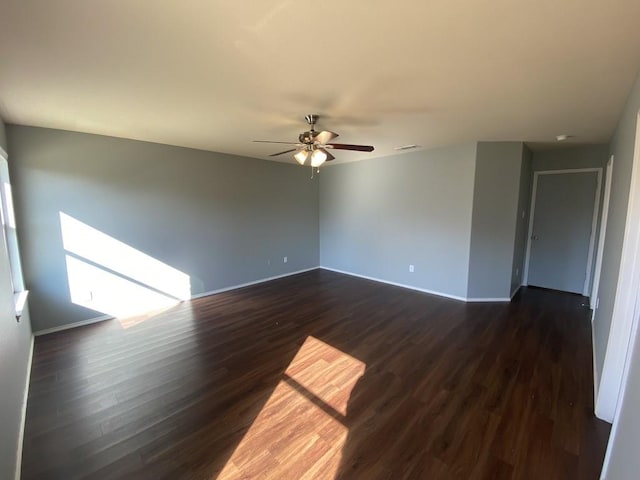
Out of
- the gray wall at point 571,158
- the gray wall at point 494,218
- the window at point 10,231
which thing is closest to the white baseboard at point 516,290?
the gray wall at point 494,218

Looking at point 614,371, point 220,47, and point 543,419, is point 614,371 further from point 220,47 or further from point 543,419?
point 220,47

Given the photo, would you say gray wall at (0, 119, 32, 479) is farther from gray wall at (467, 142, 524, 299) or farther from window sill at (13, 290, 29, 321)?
gray wall at (467, 142, 524, 299)

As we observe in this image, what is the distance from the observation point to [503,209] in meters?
3.91

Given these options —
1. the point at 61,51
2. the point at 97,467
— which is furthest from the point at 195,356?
the point at 61,51

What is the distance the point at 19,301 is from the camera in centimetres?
252

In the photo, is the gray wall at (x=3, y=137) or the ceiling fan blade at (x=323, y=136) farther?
the gray wall at (x=3, y=137)

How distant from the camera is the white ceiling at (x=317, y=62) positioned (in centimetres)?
126

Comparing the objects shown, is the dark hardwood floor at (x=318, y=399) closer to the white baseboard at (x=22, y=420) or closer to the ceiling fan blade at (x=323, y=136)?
the white baseboard at (x=22, y=420)

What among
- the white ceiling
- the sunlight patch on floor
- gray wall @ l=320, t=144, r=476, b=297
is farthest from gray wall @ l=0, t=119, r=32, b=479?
gray wall @ l=320, t=144, r=476, b=297

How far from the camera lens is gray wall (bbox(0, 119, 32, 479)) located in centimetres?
132

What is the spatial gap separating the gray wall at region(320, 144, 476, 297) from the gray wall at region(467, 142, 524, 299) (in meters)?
0.12

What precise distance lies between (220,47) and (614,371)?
10.6 feet

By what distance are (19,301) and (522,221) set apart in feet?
21.1

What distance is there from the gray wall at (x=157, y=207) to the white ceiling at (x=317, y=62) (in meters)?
0.53
